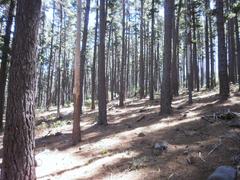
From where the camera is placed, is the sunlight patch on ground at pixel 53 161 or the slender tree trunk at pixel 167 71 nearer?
the sunlight patch on ground at pixel 53 161

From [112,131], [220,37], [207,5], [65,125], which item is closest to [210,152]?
[112,131]

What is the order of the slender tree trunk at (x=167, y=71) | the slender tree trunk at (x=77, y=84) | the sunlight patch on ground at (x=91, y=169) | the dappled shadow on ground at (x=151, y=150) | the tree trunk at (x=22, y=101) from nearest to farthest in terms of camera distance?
the tree trunk at (x=22, y=101)
the dappled shadow on ground at (x=151, y=150)
the sunlight patch on ground at (x=91, y=169)
the slender tree trunk at (x=77, y=84)
the slender tree trunk at (x=167, y=71)

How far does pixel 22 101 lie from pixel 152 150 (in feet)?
16.7

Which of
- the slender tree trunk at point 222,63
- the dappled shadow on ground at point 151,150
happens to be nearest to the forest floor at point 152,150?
the dappled shadow on ground at point 151,150

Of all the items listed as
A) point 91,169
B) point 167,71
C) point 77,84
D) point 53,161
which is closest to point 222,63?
point 167,71

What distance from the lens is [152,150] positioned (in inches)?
393

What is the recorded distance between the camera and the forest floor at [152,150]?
27.0 feet

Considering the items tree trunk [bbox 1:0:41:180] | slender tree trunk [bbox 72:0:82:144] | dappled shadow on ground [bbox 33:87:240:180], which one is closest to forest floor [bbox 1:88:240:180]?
dappled shadow on ground [bbox 33:87:240:180]

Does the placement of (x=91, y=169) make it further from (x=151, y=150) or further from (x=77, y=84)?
(x=77, y=84)

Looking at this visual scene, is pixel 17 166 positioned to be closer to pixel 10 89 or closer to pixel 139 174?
pixel 10 89

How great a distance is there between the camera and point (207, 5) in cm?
2962

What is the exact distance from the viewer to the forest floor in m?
8.24

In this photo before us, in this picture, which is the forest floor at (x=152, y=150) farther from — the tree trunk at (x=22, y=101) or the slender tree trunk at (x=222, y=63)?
the tree trunk at (x=22, y=101)

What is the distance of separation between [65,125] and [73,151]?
25.6 ft
